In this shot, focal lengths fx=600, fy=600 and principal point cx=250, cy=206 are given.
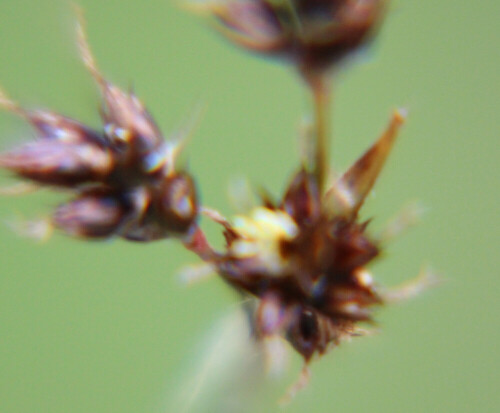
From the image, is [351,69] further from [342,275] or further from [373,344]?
[373,344]

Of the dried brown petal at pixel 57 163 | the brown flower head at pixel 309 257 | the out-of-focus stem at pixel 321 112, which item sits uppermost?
the out-of-focus stem at pixel 321 112

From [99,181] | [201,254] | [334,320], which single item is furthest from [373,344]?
[99,181]

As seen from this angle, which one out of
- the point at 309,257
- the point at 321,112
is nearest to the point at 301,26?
the point at 321,112

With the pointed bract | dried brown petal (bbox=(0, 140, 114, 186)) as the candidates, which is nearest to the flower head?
the pointed bract

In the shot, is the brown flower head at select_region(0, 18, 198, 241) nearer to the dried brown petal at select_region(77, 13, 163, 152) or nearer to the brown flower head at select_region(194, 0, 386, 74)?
the dried brown petal at select_region(77, 13, 163, 152)

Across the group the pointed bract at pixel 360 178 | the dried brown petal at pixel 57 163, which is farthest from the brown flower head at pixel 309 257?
the dried brown petal at pixel 57 163

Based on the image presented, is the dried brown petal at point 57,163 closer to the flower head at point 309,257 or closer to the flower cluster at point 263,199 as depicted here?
the flower cluster at point 263,199

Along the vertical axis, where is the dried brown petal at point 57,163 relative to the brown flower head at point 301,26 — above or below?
below

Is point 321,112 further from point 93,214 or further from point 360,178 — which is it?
point 93,214
